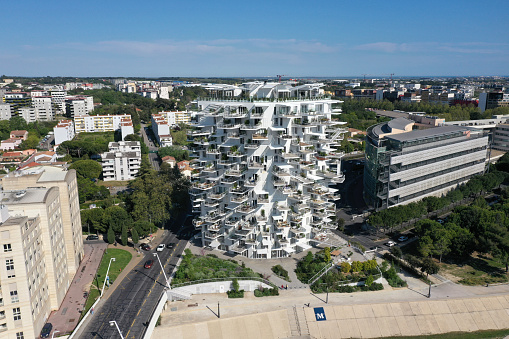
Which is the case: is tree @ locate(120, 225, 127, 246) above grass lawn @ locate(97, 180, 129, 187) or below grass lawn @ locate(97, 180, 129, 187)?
above

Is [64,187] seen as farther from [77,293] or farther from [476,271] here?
[476,271]

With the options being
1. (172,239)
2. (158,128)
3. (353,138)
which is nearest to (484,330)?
(172,239)

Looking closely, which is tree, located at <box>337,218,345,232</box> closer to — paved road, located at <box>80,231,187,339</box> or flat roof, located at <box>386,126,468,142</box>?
flat roof, located at <box>386,126,468,142</box>

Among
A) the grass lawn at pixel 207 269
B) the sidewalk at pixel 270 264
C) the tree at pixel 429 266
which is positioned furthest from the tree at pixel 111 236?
the tree at pixel 429 266

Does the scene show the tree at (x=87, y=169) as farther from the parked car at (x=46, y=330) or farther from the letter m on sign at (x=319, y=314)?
the letter m on sign at (x=319, y=314)

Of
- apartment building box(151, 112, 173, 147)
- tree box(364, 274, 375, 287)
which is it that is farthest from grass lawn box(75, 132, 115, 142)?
tree box(364, 274, 375, 287)

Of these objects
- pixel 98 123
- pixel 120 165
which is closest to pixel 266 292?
pixel 120 165
